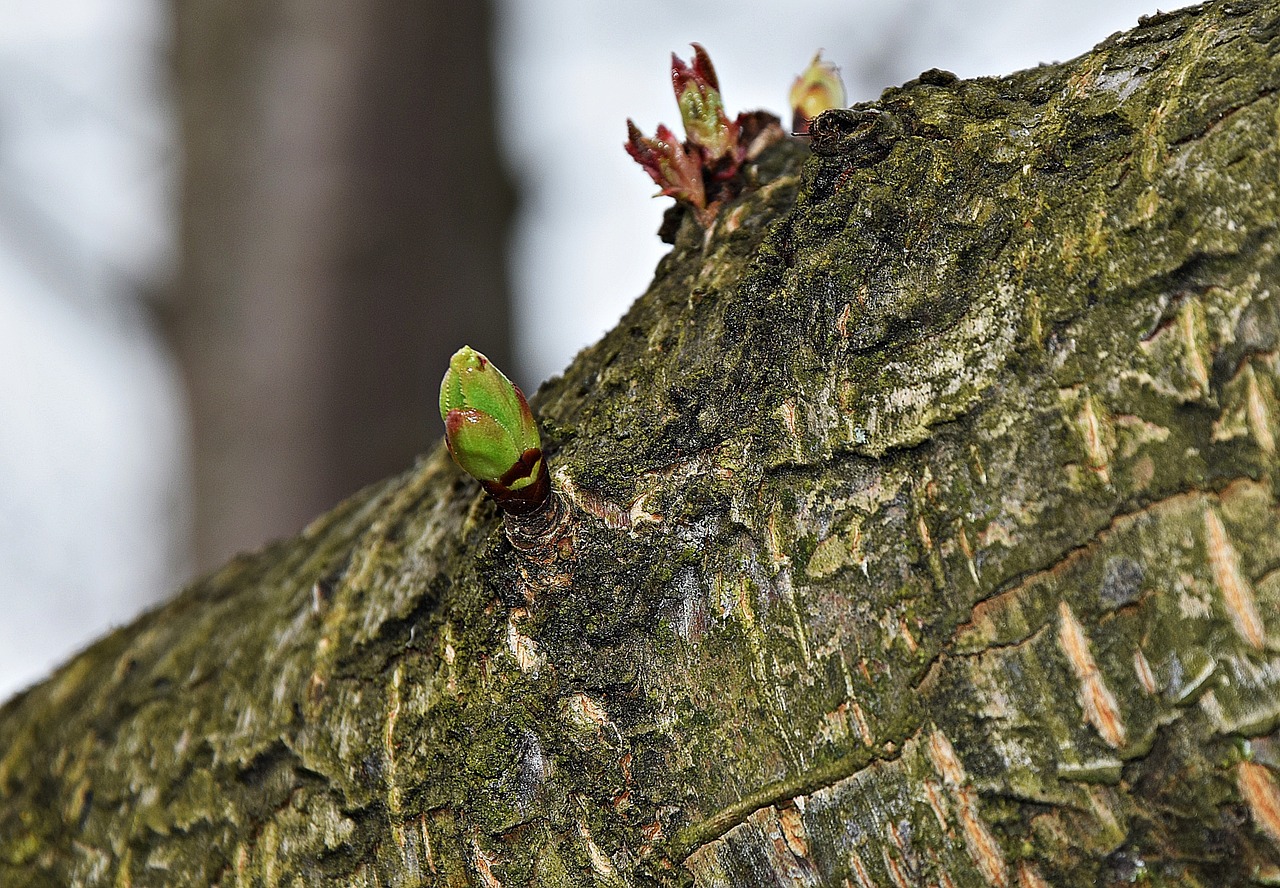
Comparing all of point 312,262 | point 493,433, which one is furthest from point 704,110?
point 312,262

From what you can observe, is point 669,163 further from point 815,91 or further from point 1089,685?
point 1089,685

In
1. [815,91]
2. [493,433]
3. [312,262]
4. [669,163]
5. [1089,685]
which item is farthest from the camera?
[312,262]

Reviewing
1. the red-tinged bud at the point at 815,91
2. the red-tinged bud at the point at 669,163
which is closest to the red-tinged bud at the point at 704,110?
the red-tinged bud at the point at 669,163

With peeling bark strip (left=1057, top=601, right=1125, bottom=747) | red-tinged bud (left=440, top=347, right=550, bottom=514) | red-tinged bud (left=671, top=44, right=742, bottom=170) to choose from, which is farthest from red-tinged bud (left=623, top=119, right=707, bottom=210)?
peeling bark strip (left=1057, top=601, right=1125, bottom=747)

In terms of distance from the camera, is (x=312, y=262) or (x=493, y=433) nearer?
(x=493, y=433)

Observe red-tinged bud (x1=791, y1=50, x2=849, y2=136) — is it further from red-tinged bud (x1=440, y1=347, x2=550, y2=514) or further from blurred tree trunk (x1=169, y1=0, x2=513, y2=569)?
blurred tree trunk (x1=169, y1=0, x2=513, y2=569)

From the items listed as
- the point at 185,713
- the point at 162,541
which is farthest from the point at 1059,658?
the point at 162,541

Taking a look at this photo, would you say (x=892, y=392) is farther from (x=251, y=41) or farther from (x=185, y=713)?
(x=251, y=41)
